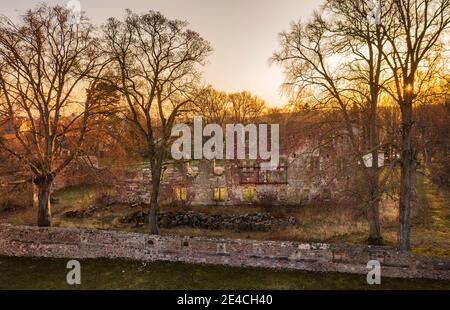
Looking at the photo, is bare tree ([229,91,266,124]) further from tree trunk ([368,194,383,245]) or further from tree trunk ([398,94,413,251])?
tree trunk ([398,94,413,251])

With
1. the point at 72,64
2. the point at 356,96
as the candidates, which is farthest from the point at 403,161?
the point at 72,64

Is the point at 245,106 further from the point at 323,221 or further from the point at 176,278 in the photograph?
the point at 176,278

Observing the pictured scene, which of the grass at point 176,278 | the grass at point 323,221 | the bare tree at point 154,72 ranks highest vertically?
the bare tree at point 154,72

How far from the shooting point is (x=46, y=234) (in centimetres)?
1584

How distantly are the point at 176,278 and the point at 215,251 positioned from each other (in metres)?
1.95

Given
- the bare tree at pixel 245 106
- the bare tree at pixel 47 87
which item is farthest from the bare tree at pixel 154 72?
the bare tree at pixel 245 106

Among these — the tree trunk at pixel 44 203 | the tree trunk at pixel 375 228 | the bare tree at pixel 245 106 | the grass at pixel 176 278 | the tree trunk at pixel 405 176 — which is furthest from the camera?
the bare tree at pixel 245 106

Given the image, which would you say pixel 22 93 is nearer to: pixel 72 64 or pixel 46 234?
pixel 72 64

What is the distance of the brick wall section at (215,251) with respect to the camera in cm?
1274

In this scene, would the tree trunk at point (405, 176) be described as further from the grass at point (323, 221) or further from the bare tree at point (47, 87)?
the bare tree at point (47, 87)

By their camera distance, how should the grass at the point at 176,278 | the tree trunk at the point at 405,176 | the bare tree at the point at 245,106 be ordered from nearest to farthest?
→ the grass at the point at 176,278, the tree trunk at the point at 405,176, the bare tree at the point at 245,106

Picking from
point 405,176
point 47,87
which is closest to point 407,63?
point 405,176

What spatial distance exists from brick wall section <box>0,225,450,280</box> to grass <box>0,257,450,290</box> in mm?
324

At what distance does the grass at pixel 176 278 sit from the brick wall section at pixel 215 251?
324mm
